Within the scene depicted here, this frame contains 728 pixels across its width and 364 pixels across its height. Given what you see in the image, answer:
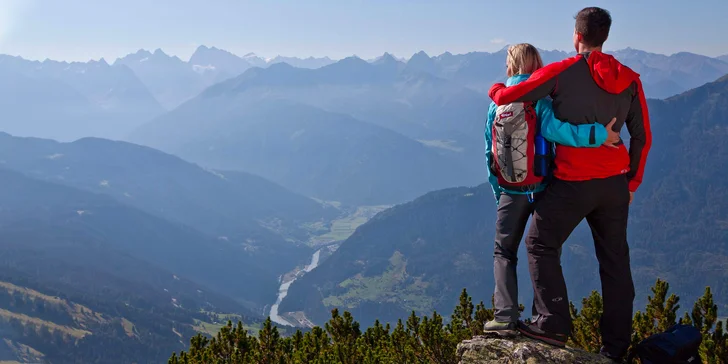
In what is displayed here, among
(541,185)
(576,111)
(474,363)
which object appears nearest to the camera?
(576,111)

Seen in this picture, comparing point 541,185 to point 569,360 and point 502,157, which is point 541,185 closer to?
point 502,157

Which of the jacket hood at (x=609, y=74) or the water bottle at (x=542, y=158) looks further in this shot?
the water bottle at (x=542, y=158)

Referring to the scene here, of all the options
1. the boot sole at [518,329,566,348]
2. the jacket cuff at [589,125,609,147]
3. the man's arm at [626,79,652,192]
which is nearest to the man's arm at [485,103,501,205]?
the jacket cuff at [589,125,609,147]

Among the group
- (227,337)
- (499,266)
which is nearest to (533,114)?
(499,266)

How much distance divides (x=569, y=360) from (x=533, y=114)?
3.62 m

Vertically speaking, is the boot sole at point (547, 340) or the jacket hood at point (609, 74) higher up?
the jacket hood at point (609, 74)

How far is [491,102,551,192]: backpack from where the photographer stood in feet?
25.1

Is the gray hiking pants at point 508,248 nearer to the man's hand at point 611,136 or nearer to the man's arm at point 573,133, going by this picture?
the man's arm at point 573,133

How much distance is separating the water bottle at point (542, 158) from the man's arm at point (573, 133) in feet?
0.62

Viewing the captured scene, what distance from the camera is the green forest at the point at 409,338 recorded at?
32.1 feet

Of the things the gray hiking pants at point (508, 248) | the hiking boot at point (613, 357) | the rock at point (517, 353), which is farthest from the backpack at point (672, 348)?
the gray hiking pants at point (508, 248)

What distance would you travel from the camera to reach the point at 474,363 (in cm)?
848

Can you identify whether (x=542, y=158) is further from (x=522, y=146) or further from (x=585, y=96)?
(x=585, y=96)

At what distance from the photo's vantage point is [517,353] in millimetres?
8070
